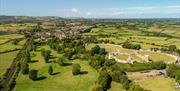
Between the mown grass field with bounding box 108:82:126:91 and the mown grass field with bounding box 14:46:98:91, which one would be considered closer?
the mown grass field with bounding box 108:82:126:91

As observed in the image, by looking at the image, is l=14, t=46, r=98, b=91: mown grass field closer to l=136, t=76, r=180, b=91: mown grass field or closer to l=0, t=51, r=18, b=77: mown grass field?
l=0, t=51, r=18, b=77: mown grass field

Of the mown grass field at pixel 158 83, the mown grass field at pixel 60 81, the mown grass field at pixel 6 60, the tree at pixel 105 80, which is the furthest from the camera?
the mown grass field at pixel 6 60

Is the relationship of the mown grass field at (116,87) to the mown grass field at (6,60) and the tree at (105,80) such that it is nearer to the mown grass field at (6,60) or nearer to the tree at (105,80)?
the tree at (105,80)

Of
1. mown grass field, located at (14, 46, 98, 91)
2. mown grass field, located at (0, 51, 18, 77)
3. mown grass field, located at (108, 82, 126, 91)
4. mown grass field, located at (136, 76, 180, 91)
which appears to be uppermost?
mown grass field, located at (136, 76, 180, 91)

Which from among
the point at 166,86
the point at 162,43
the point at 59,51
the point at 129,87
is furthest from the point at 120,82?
the point at 162,43

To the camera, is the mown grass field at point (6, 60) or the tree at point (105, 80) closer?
the tree at point (105, 80)

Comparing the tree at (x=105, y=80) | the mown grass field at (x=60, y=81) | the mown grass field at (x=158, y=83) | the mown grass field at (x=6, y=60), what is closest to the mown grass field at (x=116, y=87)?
the tree at (x=105, y=80)

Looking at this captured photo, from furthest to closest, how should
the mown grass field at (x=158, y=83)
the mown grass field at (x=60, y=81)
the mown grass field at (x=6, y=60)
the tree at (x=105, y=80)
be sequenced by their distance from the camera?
the mown grass field at (x=6, y=60) → the mown grass field at (x=60, y=81) → the tree at (x=105, y=80) → the mown grass field at (x=158, y=83)

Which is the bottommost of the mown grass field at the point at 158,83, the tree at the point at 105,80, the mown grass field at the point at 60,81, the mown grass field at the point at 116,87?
the mown grass field at the point at 60,81

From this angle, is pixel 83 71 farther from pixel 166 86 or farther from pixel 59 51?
pixel 59 51

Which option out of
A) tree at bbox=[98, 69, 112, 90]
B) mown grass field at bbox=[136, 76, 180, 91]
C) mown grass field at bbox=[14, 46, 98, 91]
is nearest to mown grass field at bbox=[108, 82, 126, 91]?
tree at bbox=[98, 69, 112, 90]
